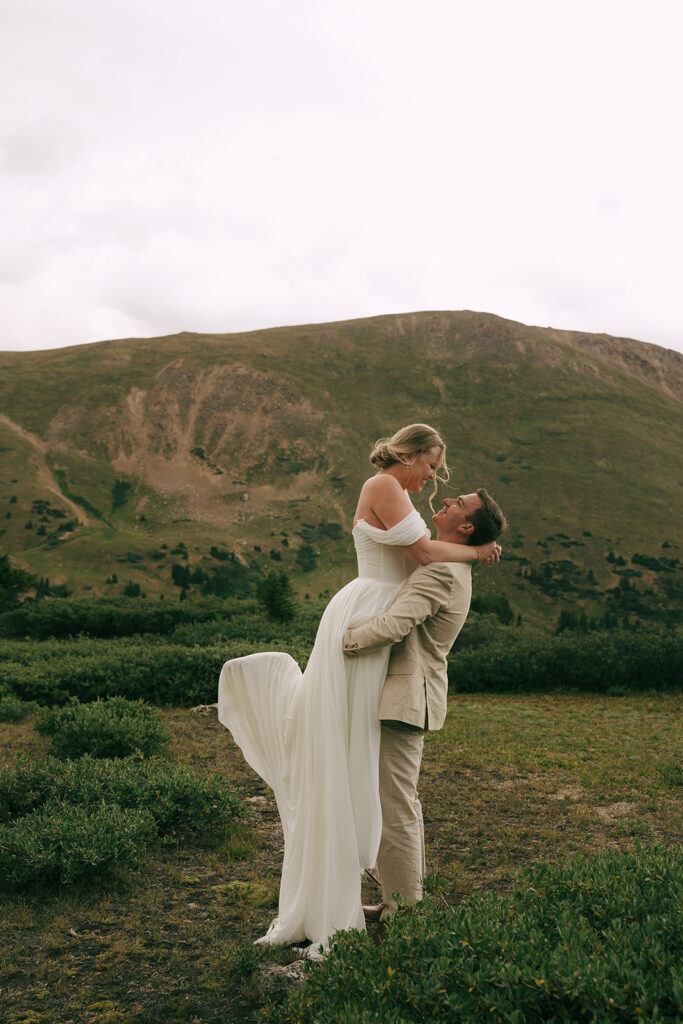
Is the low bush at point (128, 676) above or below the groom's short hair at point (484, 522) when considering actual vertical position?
below

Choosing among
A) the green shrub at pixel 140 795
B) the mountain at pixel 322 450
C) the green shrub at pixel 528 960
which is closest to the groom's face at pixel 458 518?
the green shrub at pixel 528 960

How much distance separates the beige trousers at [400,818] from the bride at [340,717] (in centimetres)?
12

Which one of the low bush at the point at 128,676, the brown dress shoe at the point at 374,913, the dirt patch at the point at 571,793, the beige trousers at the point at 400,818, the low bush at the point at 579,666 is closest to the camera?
the beige trousers at the point at 400,818

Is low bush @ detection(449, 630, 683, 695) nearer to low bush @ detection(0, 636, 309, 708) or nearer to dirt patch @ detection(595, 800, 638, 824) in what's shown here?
low bush @ detection(0, 636, 309, 708)

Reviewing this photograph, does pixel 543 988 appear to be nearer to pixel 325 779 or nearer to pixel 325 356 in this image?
pixel 325 779

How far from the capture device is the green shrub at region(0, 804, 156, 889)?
14.5 feet

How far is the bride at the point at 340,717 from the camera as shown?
12.0ft

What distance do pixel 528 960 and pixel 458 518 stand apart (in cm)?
219

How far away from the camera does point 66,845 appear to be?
14.8 feet

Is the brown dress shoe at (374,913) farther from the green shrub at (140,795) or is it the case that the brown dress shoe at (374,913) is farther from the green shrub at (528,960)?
the green shrub at (140,795)

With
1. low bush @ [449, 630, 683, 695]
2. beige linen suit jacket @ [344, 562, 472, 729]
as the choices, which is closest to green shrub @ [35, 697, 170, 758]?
beige linen suit jacket @ [344, 562, 472, 729]

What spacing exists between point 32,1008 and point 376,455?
297cm

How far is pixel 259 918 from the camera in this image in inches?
166

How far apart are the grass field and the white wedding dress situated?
36 centimetres
